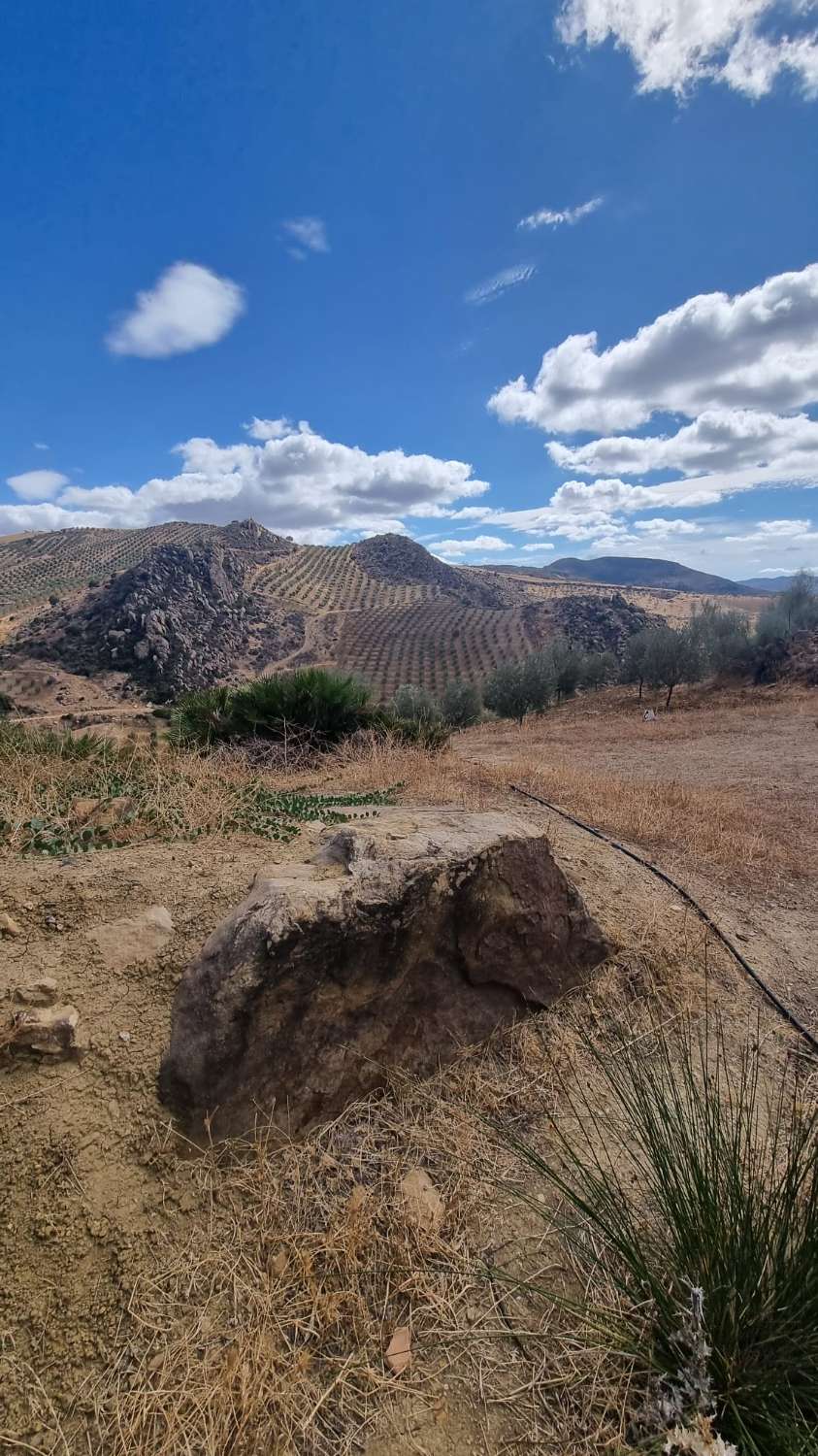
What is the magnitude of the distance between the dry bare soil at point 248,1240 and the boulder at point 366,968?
0.13 m

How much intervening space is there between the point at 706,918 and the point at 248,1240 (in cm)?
341

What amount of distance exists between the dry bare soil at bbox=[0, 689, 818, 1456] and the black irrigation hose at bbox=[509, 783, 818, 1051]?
0.41 ft

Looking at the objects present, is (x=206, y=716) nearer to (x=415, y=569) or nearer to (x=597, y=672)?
(x=597, y=672)

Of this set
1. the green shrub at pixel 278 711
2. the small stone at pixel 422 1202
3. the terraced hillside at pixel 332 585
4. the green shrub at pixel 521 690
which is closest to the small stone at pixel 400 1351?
the small stone at pixel 422 1202

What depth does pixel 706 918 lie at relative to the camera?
4121 millimetres

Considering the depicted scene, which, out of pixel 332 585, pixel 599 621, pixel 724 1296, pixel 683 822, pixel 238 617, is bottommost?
pixel 683 822

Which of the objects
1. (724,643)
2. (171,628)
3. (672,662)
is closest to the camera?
(672,662)

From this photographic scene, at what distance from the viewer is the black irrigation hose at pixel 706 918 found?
3.29m

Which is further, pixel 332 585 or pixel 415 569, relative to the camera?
pixel 415 569

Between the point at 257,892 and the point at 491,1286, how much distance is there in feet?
5.24

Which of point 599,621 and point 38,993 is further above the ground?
point 599,621

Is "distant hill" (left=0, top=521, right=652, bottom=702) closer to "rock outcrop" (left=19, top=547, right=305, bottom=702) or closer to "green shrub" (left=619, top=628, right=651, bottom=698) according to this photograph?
"rock outcrop" (left=19, top=547, right=305, bottom=702)

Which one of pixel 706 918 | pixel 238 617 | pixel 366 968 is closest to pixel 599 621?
pixel 238 617

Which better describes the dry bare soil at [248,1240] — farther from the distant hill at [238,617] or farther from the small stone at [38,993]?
the distant hill at [238,617]
